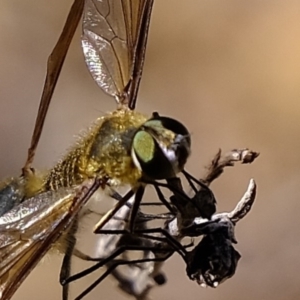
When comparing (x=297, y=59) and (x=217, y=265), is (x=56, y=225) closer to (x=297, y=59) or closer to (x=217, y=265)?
(x=217, y=265)

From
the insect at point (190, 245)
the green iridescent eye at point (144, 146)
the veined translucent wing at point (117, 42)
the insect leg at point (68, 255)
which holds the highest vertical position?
the veined translucent wing at point (117, 42)

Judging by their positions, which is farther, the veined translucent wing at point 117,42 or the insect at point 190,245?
the veined translucent wing at point 117,42

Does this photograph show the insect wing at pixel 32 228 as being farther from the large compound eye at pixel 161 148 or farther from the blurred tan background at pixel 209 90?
the blurred tan background at pixel 209 90

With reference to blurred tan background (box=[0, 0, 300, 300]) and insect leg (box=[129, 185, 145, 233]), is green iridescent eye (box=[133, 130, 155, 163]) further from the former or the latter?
blurred tan background (box=[0, 0, 300, 300])

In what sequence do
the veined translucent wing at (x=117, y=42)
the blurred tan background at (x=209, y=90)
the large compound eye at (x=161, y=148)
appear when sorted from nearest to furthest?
the large compound eye at (x=161, y=148)
the veined translucent wing at (x=117, y=42)
the blurred tan background at (x=209, y=90)

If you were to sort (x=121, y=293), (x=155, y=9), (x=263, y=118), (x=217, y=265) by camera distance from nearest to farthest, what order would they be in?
(x=217, y=265)
(x=121, y=293)
(x=263, y=118)
(x=155, y=9)

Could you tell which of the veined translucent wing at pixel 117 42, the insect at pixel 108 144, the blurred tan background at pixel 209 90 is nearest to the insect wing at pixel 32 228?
the insect at pixel 108 144

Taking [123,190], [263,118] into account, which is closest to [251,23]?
[263,118]
